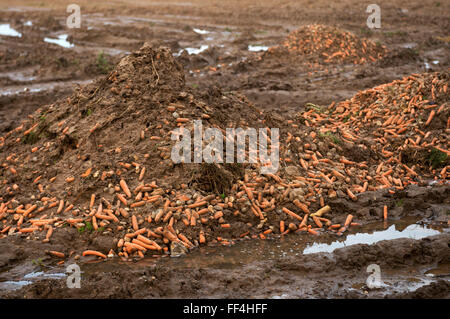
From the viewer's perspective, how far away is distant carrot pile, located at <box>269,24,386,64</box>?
1434 centimetres

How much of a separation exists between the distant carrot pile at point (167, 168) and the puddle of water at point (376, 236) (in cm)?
28

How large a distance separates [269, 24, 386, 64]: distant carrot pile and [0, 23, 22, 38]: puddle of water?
40.2ft

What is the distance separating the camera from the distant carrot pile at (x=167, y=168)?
5.67 meters

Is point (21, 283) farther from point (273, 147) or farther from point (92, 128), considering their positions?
point (273, 147)

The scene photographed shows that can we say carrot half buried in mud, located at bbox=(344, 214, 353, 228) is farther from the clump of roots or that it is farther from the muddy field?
the clump of roots

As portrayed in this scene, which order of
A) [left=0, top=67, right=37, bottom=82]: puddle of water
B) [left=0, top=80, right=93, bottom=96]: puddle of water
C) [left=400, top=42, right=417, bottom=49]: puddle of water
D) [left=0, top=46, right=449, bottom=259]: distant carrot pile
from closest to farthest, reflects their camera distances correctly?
[left=0, top=46, right=449, bottom=259]: distant carrot pile, [left=0, top=80, right=93, bottom=96]: puddle of water, [left=0, top=67, right=37, bottom=82]: puddle of water, [left=400, top=42, right=417, bottom=49]: puddle of water

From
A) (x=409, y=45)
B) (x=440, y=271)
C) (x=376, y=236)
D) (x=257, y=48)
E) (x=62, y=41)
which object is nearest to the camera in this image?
(x=440, y=271)

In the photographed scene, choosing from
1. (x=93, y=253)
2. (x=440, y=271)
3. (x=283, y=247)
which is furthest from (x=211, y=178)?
(x=440, y=271)

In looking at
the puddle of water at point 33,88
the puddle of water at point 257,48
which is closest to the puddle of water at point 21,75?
the puddle of water at point 33,88

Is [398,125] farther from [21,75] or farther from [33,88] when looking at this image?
[21,75]

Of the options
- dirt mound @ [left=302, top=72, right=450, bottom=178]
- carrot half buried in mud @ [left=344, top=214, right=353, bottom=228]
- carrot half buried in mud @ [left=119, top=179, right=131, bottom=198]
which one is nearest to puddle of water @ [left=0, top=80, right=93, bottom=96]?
dirt mound @ [left=302, top=72, right=450, bottom=178]

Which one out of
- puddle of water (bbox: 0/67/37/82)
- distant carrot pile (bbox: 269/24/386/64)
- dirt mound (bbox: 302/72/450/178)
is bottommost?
dirt mound (bbox: 302/72/450/178)

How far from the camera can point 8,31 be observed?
69.4ft

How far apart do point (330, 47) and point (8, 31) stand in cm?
1509
